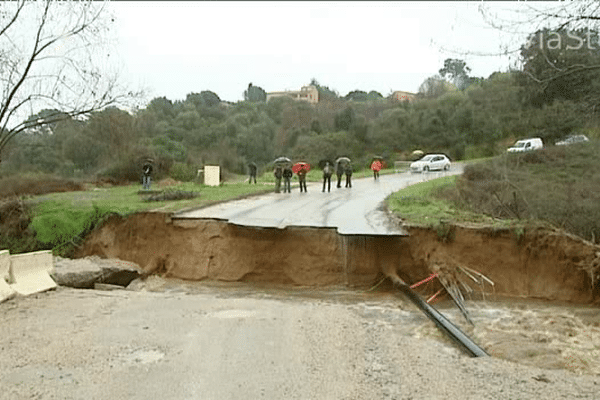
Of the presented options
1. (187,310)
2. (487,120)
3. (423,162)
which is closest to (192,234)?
(187,310)

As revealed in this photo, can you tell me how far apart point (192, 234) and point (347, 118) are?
53.5 metres

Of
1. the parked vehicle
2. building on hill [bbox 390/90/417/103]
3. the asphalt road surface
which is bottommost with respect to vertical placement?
the asphalt road surface

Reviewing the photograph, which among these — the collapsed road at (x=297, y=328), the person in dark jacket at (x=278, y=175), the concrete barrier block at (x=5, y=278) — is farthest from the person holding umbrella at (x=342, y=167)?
the concrete barrier block at (x=5, y=278)

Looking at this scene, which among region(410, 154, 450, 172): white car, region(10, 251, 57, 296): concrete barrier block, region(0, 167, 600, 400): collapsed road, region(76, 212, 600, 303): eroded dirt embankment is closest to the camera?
region(0, 167, 600, 400): collapsed road

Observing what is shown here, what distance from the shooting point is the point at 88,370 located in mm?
6176

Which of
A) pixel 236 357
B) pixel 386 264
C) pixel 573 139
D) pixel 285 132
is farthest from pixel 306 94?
pixel 236 357

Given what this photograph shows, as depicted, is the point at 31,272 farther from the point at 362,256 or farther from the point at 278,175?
the point at 278,175

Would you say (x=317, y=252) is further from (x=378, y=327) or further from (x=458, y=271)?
(x=378, y=327)

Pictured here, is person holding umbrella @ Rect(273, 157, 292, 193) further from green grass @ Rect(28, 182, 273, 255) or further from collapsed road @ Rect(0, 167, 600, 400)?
collapsed road @ Rect(0, 167, 600, 400)

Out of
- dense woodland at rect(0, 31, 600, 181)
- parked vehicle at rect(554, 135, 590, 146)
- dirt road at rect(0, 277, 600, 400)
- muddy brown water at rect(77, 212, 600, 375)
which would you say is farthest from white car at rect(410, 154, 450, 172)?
dirt road at rect(0, 277, 600, 400)

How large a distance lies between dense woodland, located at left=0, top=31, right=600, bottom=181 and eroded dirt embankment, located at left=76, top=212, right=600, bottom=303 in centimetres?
630

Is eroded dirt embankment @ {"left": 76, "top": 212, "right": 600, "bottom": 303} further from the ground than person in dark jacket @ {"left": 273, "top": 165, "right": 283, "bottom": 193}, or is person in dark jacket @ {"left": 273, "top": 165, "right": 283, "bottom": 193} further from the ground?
person in dark jacket @ {"left": 273, "top": 165, "right": 283, "bottom": 193}

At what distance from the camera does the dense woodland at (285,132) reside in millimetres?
32844

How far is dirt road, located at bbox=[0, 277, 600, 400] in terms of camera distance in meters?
5.73
